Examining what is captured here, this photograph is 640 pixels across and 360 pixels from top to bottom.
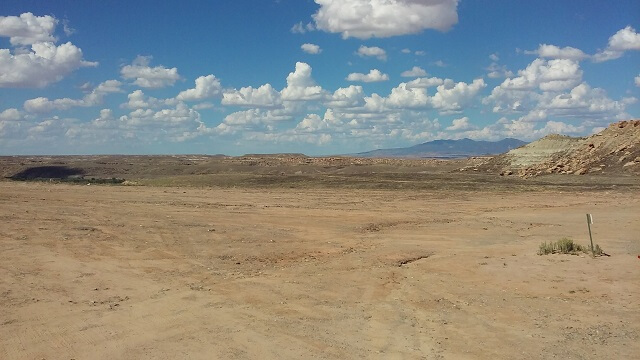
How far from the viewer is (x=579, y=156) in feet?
199

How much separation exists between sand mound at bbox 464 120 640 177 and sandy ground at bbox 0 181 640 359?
31.9 metres

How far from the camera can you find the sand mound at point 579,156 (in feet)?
179

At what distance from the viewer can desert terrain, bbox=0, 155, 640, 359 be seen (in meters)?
9.32

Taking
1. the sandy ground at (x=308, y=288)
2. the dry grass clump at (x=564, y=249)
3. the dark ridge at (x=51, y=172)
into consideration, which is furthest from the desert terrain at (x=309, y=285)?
the dark ridge at (x=51, y=172)

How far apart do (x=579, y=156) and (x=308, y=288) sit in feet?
181

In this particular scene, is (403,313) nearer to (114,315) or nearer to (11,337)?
(114,315)

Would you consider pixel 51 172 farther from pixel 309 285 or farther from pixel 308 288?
pixel 308 288

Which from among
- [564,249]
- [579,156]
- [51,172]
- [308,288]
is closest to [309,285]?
[308,288]

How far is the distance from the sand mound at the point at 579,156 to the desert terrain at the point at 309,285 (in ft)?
96.7

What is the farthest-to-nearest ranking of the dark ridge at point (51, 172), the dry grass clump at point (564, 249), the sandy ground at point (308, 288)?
the dark ridge at point (51, 172) → the dry grass clump at point (564, 249) → the sandy ground at point (308, 288)

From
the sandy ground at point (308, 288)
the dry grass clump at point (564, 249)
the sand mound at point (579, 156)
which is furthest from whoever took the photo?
the sand mound at point (579, 156)

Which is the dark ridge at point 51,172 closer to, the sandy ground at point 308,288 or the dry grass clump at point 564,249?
the sandy ground at point 308,288

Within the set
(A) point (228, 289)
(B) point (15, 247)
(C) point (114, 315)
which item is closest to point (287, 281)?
(A) point (228, 289)

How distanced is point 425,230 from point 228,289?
12.1 metres
